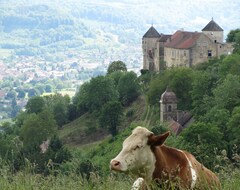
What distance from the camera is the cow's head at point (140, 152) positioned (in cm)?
645

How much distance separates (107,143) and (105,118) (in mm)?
5555

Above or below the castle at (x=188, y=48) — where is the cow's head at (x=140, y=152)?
above

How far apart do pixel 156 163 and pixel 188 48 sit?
51454mm

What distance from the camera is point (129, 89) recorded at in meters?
60.4

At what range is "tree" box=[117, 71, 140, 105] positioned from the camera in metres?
60.2

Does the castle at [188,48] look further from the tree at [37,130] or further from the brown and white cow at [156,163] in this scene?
the brown and white cow at [156,163]

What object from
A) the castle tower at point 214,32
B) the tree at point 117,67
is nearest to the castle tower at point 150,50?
the castle tower at point 214,32

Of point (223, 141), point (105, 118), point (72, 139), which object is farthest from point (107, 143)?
point (223, 141)

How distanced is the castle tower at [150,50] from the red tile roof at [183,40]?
7.70 ft

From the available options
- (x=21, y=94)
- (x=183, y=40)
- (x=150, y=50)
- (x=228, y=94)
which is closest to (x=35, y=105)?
(x=150, y=50)

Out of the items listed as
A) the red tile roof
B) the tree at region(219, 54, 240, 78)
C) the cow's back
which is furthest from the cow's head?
the red tile roof

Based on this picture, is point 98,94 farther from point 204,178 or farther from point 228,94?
point 204,178

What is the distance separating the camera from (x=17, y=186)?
6930 mm

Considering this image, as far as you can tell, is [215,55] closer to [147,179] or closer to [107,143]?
[107,143]
